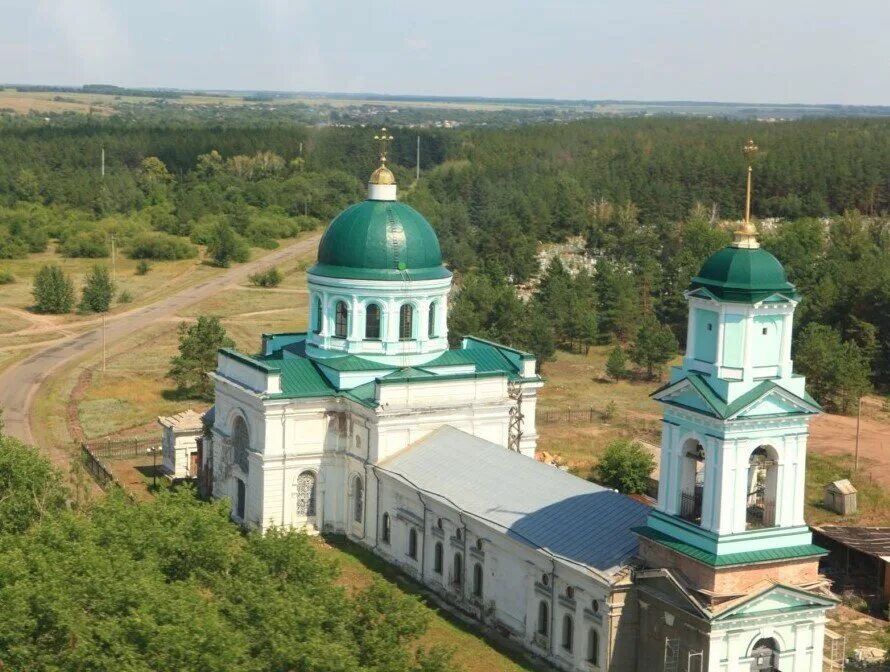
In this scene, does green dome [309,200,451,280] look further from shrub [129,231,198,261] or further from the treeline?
shrub [129,231,198,261]

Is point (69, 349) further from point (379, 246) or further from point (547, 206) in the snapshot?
point (547, 206)

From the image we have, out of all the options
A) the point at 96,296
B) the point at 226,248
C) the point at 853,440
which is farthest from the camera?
the point at 226,248

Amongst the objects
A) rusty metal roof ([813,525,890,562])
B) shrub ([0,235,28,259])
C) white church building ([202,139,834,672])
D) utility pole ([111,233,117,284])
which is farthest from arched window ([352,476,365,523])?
shrub ([0,235,28,259])

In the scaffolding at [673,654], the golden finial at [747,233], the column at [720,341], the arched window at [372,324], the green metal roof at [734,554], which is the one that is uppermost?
the golden finial at [747,233]

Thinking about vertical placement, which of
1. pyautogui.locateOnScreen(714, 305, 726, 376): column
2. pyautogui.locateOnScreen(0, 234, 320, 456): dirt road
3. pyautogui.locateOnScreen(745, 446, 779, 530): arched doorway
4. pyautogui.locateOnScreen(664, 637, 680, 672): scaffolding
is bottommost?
pyautogui.locateOnScreen(0, 234, 320, 456): dirt road

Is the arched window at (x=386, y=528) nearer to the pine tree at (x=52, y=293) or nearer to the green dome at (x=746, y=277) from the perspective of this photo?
the green dome at (x=746, y=277)

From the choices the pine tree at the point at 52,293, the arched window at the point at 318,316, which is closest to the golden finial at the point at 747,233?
the arched window at the point at 318,316

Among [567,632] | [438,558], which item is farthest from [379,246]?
[567,632]
